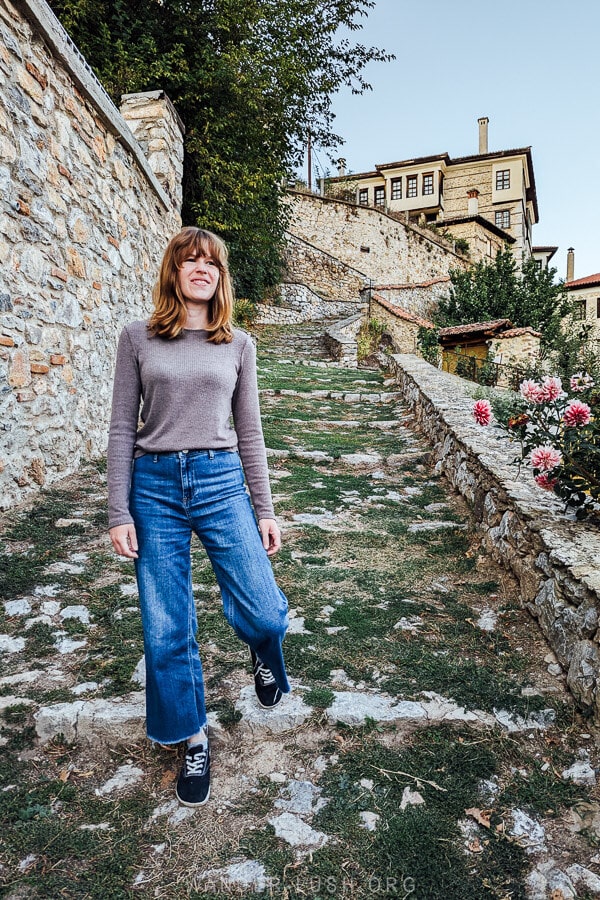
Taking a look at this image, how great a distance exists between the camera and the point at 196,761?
1748 mm

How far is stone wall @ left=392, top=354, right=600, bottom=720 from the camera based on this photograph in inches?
79.5

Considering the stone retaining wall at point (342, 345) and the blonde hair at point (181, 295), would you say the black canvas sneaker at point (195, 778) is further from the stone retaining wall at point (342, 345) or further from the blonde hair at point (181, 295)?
the stone retaining wall at point (342, 345)

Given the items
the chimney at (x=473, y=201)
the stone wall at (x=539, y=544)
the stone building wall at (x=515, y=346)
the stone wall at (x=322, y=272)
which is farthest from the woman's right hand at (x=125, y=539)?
the chimney at (x=473, y=201)

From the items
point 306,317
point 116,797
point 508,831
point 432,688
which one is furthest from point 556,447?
point 306,317

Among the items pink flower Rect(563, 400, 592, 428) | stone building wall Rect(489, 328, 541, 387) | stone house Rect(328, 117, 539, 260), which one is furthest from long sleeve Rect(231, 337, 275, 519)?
stone house Rect(328, 117, 539, 260)

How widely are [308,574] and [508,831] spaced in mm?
1691

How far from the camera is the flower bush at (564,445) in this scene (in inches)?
98.8

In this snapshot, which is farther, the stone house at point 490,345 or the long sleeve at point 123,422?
the stone house at point 490,345

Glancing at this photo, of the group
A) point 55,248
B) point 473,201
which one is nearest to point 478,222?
point 473,201

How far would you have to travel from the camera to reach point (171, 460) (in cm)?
170

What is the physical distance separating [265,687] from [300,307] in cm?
1880

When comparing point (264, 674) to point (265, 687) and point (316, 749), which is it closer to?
point (265, 687)

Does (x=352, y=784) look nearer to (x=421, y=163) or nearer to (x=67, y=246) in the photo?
(x=67, y=246)

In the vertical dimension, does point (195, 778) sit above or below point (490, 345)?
below
